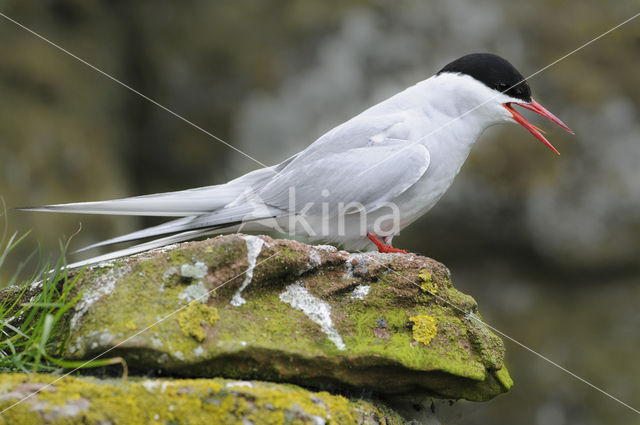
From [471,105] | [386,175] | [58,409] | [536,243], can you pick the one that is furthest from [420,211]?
[536,243]

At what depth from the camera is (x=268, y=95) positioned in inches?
234

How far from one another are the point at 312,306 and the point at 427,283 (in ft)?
1.72

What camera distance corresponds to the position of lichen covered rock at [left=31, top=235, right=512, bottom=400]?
2.23 metres

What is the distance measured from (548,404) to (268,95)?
3642 mm

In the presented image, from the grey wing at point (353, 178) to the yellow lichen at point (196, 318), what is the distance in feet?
3.56

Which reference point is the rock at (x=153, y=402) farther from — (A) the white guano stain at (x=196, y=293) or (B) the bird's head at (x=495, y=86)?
(B) the bird's head at (x=495, y=86)

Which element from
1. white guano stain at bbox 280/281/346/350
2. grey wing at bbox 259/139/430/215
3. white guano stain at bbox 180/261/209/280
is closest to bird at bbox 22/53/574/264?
grey wing at bbox 259/139/430/215

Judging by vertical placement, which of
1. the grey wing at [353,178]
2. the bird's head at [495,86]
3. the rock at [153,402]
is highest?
the bird's head at [495,86]

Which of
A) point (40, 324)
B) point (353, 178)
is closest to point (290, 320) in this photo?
point (40, 324)

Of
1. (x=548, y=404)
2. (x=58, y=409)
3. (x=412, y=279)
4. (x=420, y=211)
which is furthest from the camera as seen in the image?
(x=548, y=404)

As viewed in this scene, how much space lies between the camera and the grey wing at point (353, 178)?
321 cm

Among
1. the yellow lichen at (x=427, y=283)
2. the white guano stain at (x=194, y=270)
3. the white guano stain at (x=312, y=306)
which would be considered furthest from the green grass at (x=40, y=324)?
the yellow lichen at (x=427, y=283)

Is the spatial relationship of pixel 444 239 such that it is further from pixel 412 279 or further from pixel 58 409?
pixel 58 409

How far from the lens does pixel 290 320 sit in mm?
2449
